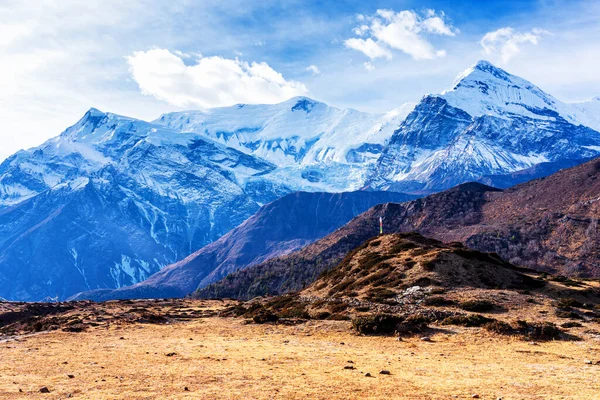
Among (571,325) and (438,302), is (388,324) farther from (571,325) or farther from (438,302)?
(571,325)

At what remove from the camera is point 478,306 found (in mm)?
44562

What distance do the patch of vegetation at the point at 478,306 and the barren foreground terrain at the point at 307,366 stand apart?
585 cm

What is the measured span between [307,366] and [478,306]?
73.5 feet

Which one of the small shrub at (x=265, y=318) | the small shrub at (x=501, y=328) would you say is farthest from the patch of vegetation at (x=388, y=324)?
the small shrub at (x=265, y=318)

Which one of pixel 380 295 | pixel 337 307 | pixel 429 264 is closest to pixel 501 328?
pixel 380 295

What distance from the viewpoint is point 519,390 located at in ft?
72.7

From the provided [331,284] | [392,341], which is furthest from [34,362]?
[331,284]

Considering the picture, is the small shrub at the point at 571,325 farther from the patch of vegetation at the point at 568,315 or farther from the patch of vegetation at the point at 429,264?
the patch of vegetation at the point at 429,264

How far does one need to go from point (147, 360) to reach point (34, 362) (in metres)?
7.84

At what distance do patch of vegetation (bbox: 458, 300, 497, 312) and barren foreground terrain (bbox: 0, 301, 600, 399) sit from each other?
5.85m

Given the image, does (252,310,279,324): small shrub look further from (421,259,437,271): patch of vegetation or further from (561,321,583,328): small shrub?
(561,321,583,328): small shrub

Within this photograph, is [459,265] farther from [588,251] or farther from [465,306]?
[588,251]

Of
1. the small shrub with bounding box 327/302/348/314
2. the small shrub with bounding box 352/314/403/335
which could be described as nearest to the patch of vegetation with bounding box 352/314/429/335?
the small shrub with bounding box 352/314/403/335

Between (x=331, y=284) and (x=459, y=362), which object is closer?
(x=459, y=362)
